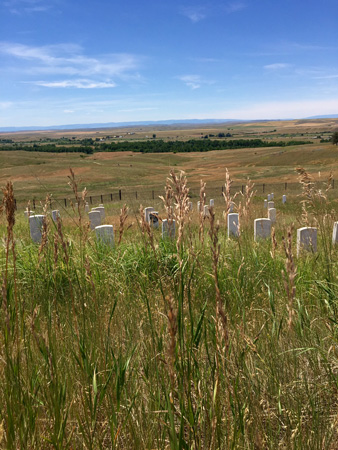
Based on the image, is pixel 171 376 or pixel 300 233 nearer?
pixel 171 376

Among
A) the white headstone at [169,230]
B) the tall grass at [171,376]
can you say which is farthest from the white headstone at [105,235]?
the tall grass at [171,376]

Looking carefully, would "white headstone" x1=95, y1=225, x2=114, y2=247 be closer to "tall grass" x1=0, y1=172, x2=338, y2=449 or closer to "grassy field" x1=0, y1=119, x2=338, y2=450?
"grassy field" x1=0, y1=119, x2=338, y2=450

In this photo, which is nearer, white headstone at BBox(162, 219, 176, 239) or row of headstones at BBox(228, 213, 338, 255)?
white headstone at BBox(162, 219, 176, 239)

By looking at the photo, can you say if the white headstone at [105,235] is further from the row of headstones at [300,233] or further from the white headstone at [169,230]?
the row of headstones at [300,233]

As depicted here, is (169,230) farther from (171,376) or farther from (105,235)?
(105,235)

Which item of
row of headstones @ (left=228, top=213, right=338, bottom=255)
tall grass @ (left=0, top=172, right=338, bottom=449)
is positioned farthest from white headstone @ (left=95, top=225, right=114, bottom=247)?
tall grass @ (left=0, top=172, right=338, bottom=449)

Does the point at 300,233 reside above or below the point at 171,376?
below

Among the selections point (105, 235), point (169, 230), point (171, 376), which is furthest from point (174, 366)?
point (105, 235)

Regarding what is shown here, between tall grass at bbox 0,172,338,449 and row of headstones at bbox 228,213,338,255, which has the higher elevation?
tall grass at bbox 0,172,338,449

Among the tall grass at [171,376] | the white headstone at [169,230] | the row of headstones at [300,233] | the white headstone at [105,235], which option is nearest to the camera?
the tall grass at [171,376]

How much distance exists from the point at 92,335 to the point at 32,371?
0.40 meters

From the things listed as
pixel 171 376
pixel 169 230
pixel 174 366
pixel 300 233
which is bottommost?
Result: pixel 300 233

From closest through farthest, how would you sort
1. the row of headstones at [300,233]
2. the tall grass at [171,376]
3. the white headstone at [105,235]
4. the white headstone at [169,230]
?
the tall grass at [171,376] < the white headstone at [169,230] < the row of headstones at [300,233] < the white headstone at [105,235]

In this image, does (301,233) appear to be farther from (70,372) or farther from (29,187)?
(29,187)
